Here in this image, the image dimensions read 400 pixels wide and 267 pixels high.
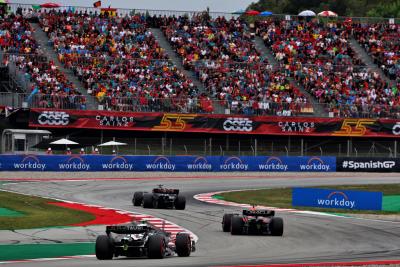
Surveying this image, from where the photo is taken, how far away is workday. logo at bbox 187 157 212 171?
55.9 m

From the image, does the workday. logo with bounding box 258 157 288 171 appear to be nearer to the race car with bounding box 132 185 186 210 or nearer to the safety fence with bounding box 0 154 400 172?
the safety fence with bounding box 0 154 400 172

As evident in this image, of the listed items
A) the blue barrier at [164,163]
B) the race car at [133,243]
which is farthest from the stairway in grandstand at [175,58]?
the race car at [133,243]

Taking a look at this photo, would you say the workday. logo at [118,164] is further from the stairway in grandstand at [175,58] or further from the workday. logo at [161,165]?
the stairway in grandstand at [175,58]

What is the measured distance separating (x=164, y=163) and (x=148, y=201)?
1986 centimetres

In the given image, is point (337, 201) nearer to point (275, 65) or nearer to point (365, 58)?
point (275, 65)

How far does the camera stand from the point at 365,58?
70812 mm

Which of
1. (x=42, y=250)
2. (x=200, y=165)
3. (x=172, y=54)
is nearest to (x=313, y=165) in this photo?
(x=200, y=165)

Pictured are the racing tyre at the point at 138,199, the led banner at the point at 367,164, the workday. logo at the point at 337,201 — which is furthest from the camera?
the led banner at the point at 367,164

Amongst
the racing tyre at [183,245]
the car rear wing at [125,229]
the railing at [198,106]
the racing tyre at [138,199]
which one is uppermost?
the railing at [198,106]

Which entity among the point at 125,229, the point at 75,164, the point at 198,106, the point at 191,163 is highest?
the point at 198,106

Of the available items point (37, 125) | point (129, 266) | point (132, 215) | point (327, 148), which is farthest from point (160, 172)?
point (129, 266)

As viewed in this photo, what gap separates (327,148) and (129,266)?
145ft

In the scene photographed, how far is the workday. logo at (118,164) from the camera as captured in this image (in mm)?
53975

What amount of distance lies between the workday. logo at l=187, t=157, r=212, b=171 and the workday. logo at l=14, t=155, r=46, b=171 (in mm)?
9293
